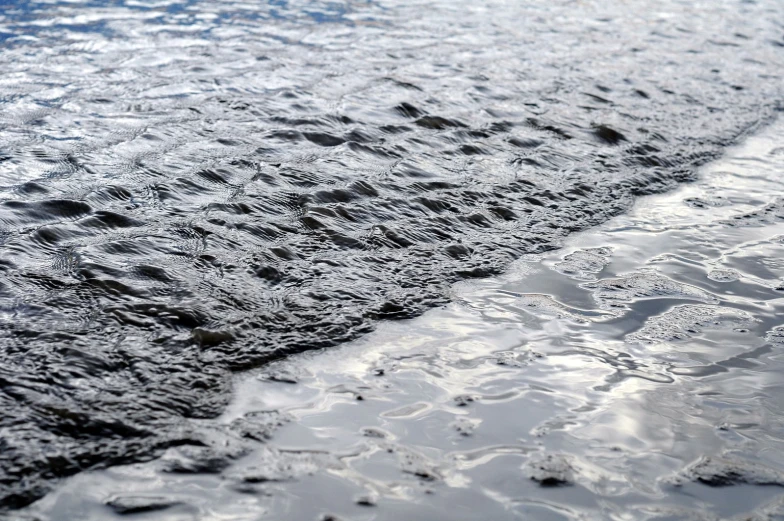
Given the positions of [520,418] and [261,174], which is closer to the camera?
[520,418]

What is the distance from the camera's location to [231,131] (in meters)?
5.32

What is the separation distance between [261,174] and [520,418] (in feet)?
7.90

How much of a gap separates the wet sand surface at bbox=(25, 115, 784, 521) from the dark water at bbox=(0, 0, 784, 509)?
135mm

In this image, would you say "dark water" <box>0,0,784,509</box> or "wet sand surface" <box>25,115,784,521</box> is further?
"dark water" <box>0,0,784,509</box>

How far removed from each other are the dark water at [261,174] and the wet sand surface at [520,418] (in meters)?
0.14

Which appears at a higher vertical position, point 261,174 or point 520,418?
point 261,174

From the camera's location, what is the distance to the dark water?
110 inches

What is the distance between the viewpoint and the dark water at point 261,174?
280cm

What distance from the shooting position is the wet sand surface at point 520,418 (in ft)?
7.65

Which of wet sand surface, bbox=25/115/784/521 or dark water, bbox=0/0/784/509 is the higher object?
dark water, bbox=0/0/784/509

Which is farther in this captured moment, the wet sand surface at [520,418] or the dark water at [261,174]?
the dark water at [261,174]

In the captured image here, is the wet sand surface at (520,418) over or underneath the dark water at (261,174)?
underneath

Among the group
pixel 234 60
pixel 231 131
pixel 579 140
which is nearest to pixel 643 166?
pixel 579 140

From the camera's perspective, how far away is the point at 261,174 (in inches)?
180
